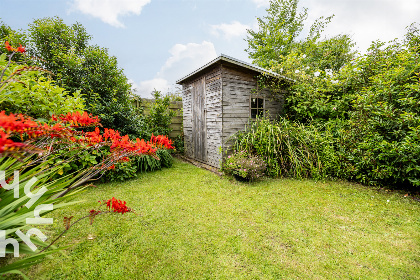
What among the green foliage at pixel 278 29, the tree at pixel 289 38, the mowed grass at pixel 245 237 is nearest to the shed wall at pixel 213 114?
the mowed grass at pixel 245 237

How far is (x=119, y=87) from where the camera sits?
17.4 feet

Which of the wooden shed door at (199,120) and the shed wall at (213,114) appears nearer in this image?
the shed wall at (213,114)

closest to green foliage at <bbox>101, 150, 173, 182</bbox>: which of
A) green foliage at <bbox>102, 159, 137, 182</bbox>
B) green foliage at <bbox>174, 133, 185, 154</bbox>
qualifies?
green foliage at <bbox>102, 159, 137, 182</bbox>

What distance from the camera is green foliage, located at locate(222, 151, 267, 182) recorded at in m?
4.34

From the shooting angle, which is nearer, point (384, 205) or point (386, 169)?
point (384, 205)

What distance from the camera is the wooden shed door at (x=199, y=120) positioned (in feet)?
20.3

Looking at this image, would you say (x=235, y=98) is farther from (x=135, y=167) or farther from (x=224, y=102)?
(x=135, y=167)

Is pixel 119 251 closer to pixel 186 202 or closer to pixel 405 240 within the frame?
pixel 186 202

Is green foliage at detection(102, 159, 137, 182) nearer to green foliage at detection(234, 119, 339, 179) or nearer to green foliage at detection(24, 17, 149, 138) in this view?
green foliage at detection(24, 17, 149, 138)

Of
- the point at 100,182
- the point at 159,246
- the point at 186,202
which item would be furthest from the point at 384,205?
the point at 100,182

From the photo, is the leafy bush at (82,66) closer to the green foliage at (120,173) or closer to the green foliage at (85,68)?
the green foliage at (85,68)

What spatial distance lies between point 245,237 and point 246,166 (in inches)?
84.7

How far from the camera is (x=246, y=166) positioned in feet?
14.3

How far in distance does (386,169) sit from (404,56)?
2598 mm
